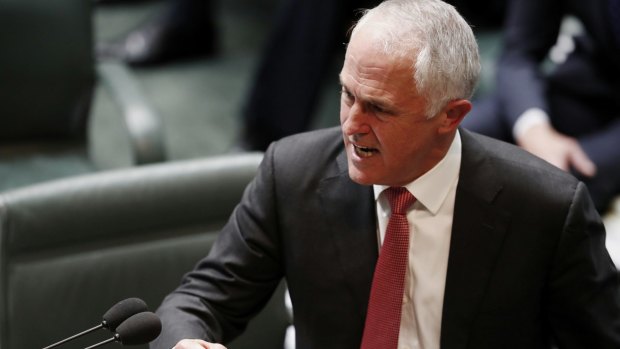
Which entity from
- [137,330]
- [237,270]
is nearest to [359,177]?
[237,270]

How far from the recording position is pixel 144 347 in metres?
1.75

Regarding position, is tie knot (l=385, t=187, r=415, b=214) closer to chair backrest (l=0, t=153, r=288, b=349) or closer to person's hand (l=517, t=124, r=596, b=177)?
chair backrest (l=0, t=153, r=288, b=349)

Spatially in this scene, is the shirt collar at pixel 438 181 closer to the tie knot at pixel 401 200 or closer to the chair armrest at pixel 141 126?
the tie knot at pixel 401 200

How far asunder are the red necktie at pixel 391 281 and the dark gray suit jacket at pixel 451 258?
29mm

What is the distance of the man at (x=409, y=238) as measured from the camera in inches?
55.9

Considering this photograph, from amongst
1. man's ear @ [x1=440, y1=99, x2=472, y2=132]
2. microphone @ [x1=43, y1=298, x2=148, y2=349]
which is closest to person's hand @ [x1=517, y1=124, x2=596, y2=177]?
man's ear @ [x1=440, y1=99, x2=472, y2=132]

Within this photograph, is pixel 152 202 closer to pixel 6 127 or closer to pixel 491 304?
pixel 491 304

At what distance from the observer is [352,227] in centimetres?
Answer: 156

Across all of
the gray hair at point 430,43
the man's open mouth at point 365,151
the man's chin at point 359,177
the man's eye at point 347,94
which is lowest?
the man's chin at point 359,177

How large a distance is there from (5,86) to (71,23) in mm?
232

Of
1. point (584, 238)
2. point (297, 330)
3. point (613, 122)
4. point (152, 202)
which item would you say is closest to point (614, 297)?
point (584, 238)

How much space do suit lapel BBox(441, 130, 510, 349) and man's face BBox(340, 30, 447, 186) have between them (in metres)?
0.08

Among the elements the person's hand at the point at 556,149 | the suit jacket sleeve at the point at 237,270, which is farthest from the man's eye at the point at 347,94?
the person's hand at the point at 556,149

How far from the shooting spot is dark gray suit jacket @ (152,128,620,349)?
1.49 meters
